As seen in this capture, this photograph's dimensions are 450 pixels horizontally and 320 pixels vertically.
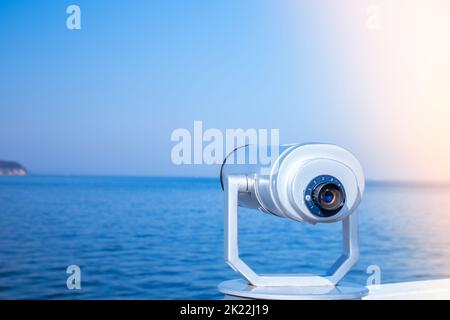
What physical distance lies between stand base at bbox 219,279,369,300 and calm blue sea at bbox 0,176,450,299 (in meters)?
4.22

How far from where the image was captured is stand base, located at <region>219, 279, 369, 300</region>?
162 centimetres

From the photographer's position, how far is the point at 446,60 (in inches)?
400

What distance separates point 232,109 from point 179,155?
8.56m

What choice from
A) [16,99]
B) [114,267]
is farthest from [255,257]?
[16,99]

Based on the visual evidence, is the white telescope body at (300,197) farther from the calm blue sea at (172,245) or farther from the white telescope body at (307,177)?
the calm blue sea at (172,245)

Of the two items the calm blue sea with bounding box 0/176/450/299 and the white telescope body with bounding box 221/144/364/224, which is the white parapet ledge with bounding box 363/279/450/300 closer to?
the white telescope body with bounding box 221/144/364/224

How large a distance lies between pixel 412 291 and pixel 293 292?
21.9 inches

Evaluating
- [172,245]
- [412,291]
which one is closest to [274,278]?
[412,291]

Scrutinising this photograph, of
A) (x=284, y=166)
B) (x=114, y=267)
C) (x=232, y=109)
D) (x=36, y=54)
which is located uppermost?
(x=36, y=54)

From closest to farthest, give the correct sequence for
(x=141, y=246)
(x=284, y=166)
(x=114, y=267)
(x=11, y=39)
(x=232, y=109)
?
(x=284, y=166) → (x=114, y=267) → (x=141, y=246) → (x=232, y=109) → (x=11, y=39)

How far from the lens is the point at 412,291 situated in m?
2.05

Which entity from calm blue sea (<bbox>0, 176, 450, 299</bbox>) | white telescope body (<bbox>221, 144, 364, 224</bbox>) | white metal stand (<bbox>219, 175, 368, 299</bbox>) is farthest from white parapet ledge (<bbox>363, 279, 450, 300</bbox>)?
calm blue sea (<bbox>0, 176, 450, 299</bbox>)

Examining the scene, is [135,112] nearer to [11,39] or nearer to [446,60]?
[11,39]

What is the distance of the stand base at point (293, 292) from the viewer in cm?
162
